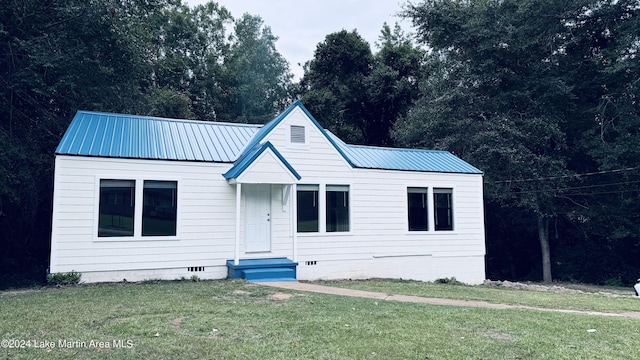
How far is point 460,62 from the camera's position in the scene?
2158cm

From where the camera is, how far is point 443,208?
14.0 metres

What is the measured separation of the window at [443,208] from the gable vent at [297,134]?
4.92 meters

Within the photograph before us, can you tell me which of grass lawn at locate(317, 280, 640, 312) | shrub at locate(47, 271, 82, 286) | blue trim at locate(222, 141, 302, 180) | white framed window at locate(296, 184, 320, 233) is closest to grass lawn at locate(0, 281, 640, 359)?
shrub at locate(47, 271, 82, 286)

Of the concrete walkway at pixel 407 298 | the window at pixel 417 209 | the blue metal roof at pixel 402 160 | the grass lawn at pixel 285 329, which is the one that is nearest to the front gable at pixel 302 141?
the blue metal roof at pixel 402 160

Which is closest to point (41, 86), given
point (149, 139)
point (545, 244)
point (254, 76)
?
point (149, 139)

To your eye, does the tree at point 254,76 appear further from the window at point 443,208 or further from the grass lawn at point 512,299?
the grass lawn at point 512,299

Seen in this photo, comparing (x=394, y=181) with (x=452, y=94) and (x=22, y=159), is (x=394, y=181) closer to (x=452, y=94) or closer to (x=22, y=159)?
(x=452, y=94)

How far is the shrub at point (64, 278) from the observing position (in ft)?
30.4

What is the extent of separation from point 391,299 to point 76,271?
23.5ft

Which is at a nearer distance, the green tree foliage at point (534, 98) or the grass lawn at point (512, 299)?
the grass lawn at point (512, 299)

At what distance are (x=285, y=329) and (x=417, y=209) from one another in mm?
8878

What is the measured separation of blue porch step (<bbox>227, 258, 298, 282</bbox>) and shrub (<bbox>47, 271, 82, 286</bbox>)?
3471 millimetres

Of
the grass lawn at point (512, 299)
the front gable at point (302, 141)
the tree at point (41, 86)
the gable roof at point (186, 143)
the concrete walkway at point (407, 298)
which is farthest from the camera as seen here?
Answer: the tree at point (41, 86)

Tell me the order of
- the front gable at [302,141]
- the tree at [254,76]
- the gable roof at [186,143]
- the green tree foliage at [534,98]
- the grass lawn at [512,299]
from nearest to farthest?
1. the grass lawn at [512,299]
2. the gable roof at [186,143]
3. the front gable at [302,141]
4. the green tree foliage at [534,98]
5. the tree at [254,76]
